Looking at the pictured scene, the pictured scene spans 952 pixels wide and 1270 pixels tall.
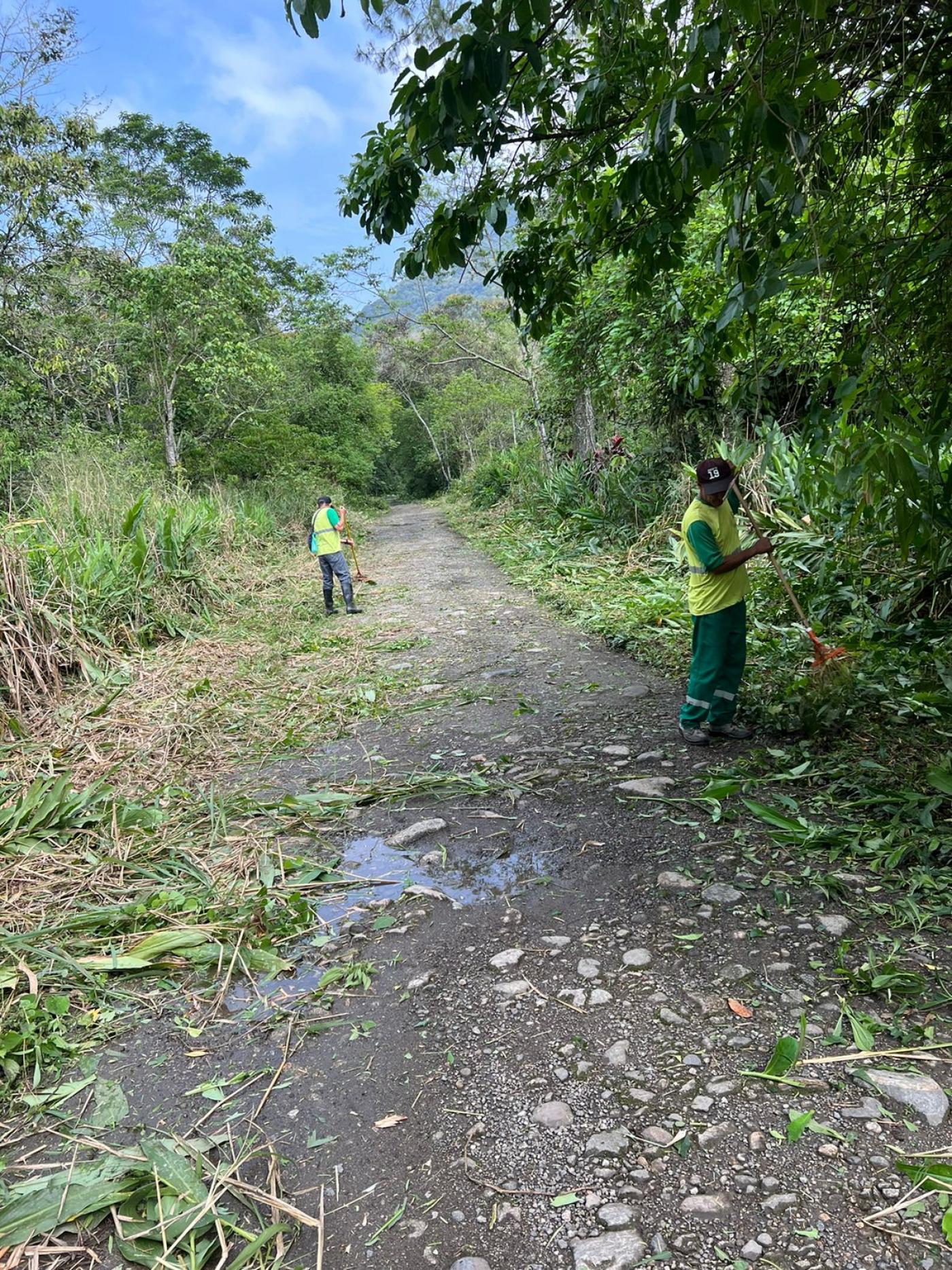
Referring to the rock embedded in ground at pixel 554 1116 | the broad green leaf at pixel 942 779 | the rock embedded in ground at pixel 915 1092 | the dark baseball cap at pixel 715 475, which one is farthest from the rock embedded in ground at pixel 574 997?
the dark baseball cap at pixel 715 475

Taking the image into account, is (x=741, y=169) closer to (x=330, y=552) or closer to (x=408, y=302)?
(x=330, y=552)

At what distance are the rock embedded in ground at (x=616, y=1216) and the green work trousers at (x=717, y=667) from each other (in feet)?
9.52

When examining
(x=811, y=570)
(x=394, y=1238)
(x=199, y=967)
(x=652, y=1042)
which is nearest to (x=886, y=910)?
(x=652, y=1042)

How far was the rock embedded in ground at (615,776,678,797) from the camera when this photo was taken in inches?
146

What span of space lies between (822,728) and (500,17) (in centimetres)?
361

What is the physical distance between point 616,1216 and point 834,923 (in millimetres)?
1377

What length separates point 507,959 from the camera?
2611mm

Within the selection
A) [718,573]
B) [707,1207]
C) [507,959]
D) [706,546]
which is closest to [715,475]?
[706,546]

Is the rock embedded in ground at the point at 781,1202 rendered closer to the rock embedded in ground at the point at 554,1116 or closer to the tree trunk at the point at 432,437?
the rock embedded in ground at the point at 554,1116

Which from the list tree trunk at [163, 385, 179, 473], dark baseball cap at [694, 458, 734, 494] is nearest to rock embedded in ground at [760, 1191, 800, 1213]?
dark baseball cap at [694, 458, 734, 494]

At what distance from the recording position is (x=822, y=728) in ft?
13.1

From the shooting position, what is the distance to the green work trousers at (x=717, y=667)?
165 inches

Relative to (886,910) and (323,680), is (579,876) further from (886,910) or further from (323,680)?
(323,680)

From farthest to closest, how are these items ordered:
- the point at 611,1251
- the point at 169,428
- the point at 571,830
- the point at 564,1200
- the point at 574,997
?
the point at 169,428, the point at 571,830, the point at 574,997, the point at 564,1200, the point at 611,1251
